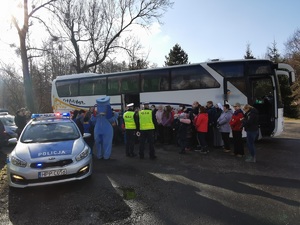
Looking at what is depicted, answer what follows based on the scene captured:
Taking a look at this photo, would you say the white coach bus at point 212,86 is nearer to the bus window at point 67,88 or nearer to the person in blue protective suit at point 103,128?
the bus window at point 67,88

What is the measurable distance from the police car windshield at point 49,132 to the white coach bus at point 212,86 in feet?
21.0

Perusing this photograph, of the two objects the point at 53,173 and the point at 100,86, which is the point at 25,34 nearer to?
the point at 100,86

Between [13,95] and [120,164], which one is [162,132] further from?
[13,95]

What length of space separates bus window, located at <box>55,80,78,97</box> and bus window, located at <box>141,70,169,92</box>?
5.64 m

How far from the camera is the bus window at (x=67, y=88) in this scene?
1773 cm

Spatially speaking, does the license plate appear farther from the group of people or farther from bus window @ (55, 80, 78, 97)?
bus window @ (55, 80, 78, 97)

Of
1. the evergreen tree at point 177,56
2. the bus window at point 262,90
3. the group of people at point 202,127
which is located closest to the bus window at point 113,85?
the group of people at point 202,127

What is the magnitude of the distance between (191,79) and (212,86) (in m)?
1.14

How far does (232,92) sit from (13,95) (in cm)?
3025

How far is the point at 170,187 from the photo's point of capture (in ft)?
19.7

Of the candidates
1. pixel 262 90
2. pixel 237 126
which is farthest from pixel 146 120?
pixel 262 90

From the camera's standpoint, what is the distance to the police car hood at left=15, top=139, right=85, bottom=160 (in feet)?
19.2

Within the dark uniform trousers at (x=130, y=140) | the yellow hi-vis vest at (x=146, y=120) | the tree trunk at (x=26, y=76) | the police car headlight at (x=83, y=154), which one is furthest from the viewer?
the tree trunk at (x=26, y=76)

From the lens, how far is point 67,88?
1819cm
